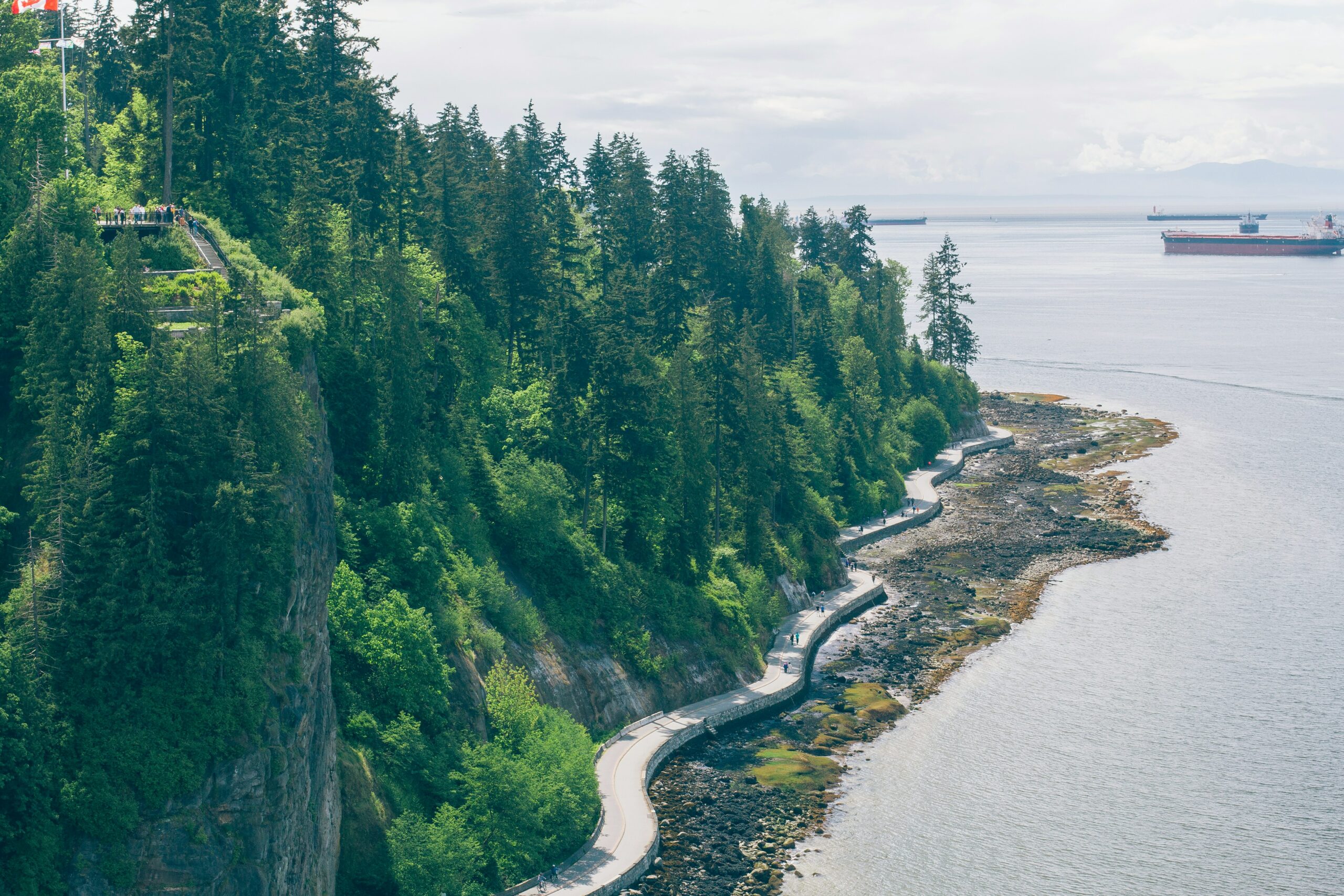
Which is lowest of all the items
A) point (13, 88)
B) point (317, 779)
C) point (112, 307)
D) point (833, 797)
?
point (833, 797)

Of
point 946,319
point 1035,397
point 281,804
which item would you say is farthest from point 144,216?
point 1035,397

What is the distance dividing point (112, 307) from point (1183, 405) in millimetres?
146761

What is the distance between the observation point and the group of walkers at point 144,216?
175ft

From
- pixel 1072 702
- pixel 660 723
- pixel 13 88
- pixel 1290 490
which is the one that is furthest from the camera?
pixel 1290 490

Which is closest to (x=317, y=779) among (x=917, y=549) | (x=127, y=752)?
(x=127, y=752)

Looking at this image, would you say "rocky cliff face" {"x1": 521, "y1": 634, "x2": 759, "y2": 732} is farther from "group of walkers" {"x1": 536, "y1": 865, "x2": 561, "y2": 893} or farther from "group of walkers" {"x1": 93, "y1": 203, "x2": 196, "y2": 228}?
"group of walkers" {"x1": 93, "y1": 203, "x2": 196, "y2": 228}

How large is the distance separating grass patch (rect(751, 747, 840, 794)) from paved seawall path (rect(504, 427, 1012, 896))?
3972mm

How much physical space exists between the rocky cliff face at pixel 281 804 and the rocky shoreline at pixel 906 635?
15.5 m

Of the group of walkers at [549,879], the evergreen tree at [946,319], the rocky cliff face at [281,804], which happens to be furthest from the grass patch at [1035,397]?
the rocky cliff face at [281,804]

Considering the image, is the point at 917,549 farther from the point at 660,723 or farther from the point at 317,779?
the point at 317,779

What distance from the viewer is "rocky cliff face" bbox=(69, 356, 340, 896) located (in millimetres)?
35562

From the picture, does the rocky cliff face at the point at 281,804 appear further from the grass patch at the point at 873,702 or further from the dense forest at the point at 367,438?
the grass patch at the point at 873,702

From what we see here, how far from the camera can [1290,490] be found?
117750 mm

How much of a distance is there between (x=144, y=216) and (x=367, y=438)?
14153mm
